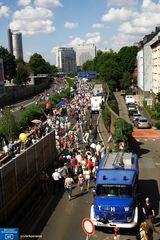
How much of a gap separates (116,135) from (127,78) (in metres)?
84.6

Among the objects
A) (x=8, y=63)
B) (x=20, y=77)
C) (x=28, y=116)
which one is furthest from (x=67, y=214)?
(x=20, y=77)

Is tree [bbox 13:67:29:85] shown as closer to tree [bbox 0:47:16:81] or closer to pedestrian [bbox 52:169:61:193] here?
tree [bbox 0:47:16:81]

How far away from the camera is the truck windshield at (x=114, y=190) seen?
17.8 m

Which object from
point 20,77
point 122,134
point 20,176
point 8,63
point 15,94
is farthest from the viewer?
point 20,77

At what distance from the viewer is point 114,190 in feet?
58.7

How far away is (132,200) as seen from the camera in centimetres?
1764

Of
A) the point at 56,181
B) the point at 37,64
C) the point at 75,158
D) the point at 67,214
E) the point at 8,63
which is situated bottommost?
the point at 67,214

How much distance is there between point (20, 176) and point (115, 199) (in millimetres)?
6675

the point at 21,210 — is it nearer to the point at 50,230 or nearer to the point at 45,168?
the point at 50,230

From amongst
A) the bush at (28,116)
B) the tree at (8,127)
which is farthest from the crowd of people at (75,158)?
the tree at (8,127)

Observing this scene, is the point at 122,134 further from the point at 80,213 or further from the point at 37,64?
the point at 37,64

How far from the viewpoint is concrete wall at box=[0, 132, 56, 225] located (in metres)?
19.5

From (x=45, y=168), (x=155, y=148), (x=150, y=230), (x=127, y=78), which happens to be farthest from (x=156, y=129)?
(x=127, y=78)

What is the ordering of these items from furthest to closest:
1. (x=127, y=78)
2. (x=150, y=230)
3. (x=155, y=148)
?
(x=127, y=78) < (x=155, y=148) < (x=150, y=230)
